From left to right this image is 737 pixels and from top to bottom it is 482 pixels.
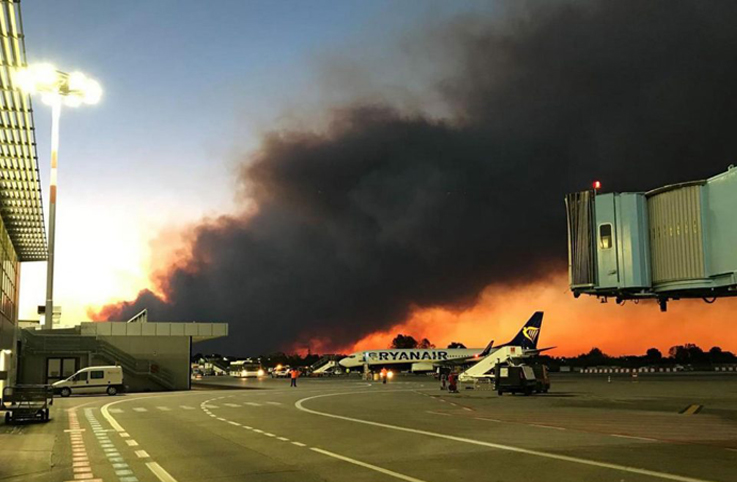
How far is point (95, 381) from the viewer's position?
49.4 meters

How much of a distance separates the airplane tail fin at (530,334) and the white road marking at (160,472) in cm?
6178

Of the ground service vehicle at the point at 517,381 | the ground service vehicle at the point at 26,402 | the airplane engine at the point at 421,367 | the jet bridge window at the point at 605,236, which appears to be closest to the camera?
the jet bridge window at the point at 605,236

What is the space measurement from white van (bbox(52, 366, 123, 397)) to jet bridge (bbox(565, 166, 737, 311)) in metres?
39.7

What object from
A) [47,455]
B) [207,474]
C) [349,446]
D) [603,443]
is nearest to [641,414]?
[603,443]

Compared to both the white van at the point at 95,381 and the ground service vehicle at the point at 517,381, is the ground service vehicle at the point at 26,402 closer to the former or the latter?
the white van at the point at 95,381

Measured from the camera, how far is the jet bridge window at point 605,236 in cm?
1879

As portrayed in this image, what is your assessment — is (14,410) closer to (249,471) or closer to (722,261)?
(249,471)

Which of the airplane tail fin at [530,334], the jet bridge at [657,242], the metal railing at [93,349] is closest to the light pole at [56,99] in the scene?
the metal railing at [93,349]

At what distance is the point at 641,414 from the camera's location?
83.1ft

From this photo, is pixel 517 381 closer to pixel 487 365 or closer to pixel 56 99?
pixel 487 365

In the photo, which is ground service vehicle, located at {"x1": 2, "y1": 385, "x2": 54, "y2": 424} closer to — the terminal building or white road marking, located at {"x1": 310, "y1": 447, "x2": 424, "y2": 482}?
the terminal building

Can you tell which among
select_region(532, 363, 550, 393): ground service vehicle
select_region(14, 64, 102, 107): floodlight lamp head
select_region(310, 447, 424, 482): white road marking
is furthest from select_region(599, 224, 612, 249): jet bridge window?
select_region(14, 64, 102, 107): floodlight lamp head

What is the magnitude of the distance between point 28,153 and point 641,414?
27.2 meters

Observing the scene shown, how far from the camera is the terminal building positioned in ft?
131
